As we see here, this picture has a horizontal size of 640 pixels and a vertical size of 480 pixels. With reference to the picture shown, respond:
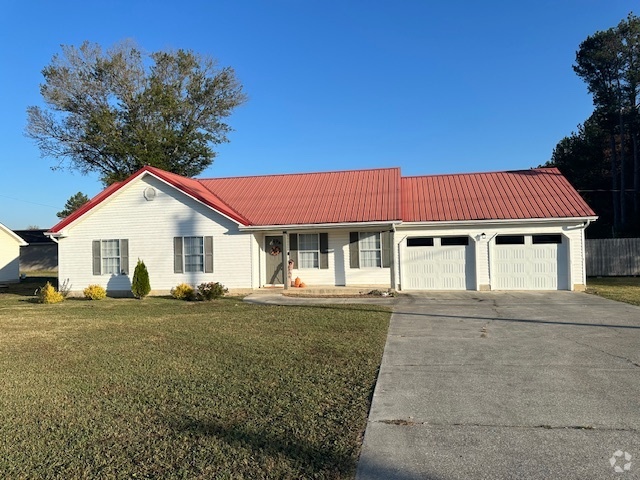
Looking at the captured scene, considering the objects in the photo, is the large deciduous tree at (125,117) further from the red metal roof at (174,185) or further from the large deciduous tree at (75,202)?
the large deciduous tree at (75,202)

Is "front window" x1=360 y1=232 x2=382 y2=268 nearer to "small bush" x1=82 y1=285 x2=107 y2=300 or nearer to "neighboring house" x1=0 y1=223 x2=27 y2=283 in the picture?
"small bush" x1=82 y1=285 x2=107 y2=300

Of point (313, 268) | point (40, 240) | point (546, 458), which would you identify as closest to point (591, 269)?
point (313, 268)

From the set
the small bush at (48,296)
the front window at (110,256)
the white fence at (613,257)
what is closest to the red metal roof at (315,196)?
the front window at (110,256)

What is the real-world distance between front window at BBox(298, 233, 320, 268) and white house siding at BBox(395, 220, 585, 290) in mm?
3181

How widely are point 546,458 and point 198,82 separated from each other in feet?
111

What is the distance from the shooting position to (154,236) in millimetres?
17844

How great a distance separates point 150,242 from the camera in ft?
58.6

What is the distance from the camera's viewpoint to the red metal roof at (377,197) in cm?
1742

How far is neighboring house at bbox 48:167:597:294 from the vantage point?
17.1 metres

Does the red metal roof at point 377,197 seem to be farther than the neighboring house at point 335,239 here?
Yes

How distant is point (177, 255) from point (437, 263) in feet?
33.1

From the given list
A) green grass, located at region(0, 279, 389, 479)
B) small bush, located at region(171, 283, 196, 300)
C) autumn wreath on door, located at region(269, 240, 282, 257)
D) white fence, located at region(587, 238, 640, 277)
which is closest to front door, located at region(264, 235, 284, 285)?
autumn wreath on door, located at region(269, 240, 282, 257)

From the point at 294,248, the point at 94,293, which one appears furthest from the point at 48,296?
the point at 294,248

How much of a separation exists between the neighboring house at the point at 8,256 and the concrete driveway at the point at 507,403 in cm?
2811
